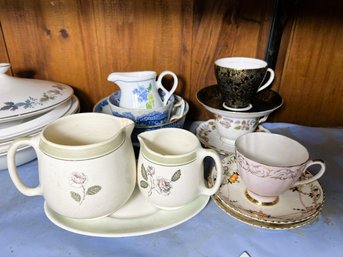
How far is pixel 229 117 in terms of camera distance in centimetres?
54

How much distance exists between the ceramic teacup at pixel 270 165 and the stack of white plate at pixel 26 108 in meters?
0.33

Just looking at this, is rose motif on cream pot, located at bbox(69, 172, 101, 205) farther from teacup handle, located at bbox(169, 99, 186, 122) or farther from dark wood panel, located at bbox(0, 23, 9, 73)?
dark wood panel, located at bbox(0, 23, 9, 73)

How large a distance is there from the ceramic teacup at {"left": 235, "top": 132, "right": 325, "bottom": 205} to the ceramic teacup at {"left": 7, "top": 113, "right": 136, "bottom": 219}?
172 mm

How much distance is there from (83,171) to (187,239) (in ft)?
0.55

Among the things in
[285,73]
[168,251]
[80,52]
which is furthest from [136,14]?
[168,251]

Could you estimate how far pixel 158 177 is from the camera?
393mm

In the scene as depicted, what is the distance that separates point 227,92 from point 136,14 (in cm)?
26

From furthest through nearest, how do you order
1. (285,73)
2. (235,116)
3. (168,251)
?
(285,73)
(235,116)
(168,251)

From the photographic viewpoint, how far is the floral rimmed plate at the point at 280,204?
1.32ft

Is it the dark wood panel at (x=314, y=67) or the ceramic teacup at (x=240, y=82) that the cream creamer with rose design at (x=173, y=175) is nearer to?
the ceramic teacup at (x=240, y=82)

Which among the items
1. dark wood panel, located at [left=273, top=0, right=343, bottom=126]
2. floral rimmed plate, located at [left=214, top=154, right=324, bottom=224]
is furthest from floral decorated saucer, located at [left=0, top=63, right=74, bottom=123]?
dark wood panel, located at [left=273, top=0, right=343, bottom=126]

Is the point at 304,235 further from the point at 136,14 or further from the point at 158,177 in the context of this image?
the point at 136,14

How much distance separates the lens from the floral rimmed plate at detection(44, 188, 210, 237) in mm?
387

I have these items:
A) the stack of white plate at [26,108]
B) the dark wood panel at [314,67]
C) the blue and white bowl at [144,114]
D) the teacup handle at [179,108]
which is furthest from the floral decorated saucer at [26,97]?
the dark wood panel at [314,67]
